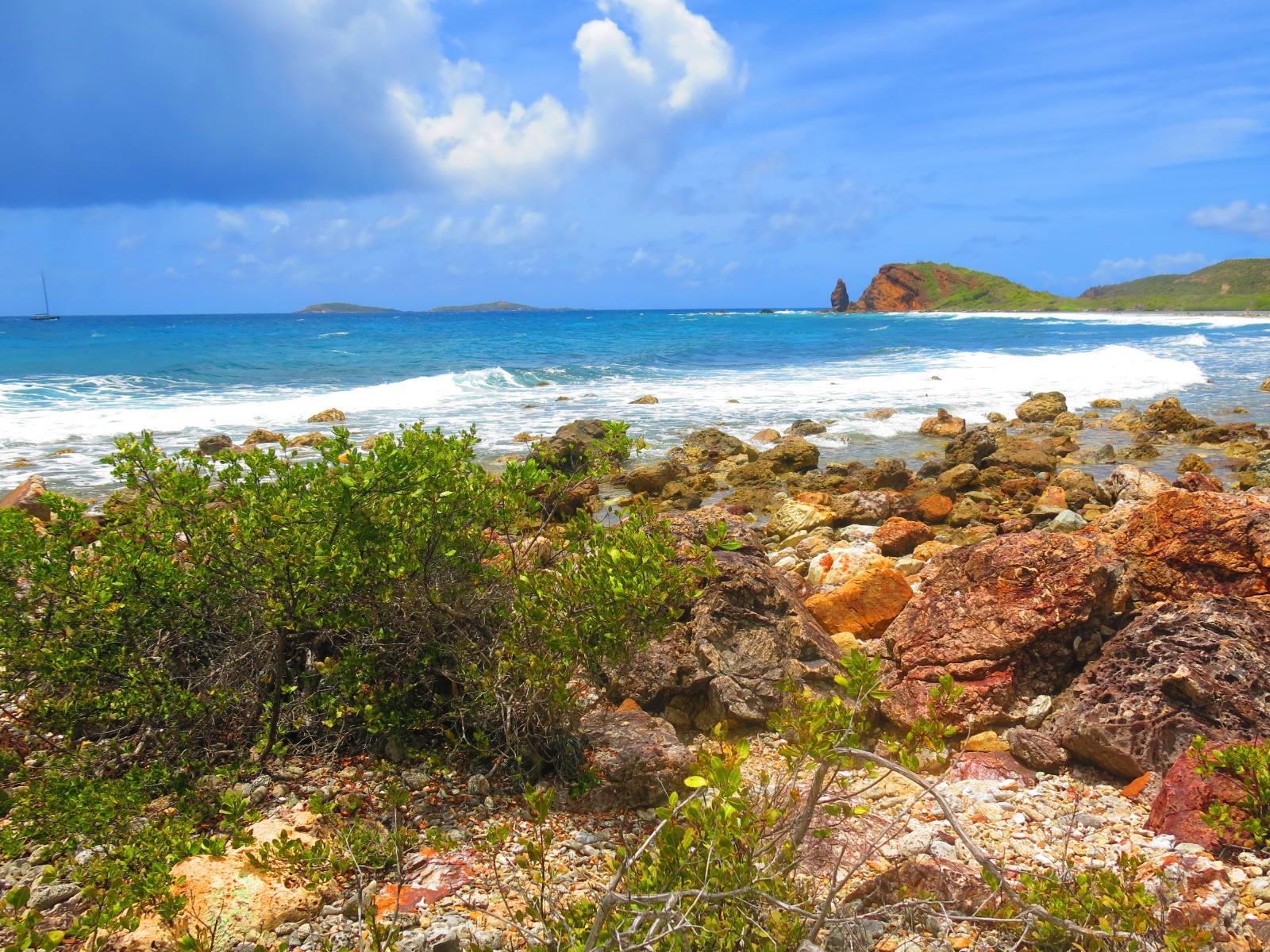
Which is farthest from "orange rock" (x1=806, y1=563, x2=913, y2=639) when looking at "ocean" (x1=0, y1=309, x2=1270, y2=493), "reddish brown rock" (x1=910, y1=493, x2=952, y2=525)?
"ocean" (x1=0, y1=309, x2=1270, y2=493)

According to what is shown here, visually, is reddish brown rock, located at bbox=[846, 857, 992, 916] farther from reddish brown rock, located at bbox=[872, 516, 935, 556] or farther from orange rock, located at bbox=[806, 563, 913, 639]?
reddish brown rock, located at bbox=[872, 516, 935, 556]

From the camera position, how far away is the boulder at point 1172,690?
431 centimetres

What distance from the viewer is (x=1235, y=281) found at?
117m

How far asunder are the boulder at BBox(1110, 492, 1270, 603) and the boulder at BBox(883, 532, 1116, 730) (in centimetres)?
46

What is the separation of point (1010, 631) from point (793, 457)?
10.5 metres

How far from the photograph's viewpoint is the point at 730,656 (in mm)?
5281

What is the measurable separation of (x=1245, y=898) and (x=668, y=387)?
1089 inches

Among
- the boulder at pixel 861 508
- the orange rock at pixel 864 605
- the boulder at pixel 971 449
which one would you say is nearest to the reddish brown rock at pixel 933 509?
the boulder at pixel 861 508

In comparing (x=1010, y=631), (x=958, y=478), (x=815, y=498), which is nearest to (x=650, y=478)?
(x=815, y=498)

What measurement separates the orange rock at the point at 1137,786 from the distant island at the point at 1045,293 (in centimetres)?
10759

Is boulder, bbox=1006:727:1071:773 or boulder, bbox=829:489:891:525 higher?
boulder, bbox=1006:727:1071:773

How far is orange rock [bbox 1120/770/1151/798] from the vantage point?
4.27m

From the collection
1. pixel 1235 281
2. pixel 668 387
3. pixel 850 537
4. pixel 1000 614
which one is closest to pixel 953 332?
pixel 668 387

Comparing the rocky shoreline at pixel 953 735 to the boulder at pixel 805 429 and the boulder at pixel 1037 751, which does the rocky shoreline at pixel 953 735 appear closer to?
the boulder at pixel 1037 751
